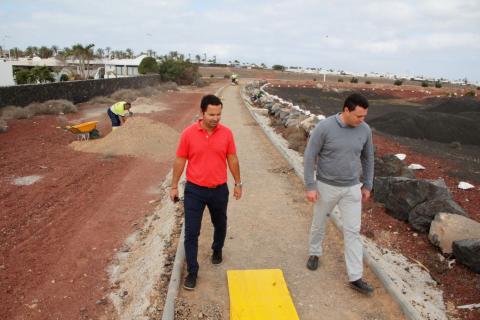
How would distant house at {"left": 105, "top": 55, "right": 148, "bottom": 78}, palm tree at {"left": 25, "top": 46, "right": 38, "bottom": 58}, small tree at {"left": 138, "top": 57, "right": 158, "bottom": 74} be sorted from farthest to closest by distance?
palm tree at {"left": 25, "top": 46, "right": 38, "bottom": 58}, distant house at {"left": 105, "top": 55, "right": 148, "bottom": 78}, small tree at {"left": 138, "top": 57, "right": 158, "bottom": 74}

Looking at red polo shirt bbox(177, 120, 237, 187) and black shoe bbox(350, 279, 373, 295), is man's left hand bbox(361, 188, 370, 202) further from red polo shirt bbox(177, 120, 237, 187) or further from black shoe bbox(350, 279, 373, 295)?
red polo shirt bbox(177, 120, 237, 187)

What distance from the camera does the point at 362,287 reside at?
183 inches

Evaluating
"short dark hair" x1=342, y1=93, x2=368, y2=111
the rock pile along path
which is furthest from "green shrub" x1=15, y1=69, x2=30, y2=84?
"short dark hair" x1=342, y1=93, x2=368, y2=111

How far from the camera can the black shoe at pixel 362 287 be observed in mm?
4621

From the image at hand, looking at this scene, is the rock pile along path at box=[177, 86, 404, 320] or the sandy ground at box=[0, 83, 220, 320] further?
the sandy ground at box=[0, 83, 220, 320]

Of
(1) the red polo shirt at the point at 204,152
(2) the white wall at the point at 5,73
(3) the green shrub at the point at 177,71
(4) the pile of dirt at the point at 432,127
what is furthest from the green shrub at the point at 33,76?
(1) the red polo shirt at the point at 204,152

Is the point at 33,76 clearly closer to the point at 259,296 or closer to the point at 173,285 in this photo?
the point at 173,285

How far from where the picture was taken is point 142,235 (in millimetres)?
7363

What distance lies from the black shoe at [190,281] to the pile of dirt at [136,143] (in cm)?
874

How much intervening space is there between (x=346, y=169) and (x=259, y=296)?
5.50ft

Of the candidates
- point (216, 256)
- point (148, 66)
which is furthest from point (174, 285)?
point (148, 66)

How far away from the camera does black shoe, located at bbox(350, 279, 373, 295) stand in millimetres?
4621

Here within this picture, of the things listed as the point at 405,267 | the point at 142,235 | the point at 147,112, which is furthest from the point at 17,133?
the point at 405,267

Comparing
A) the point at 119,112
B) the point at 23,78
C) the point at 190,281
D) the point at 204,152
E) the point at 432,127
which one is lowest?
the point at 23,78
